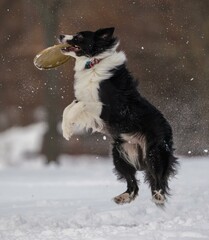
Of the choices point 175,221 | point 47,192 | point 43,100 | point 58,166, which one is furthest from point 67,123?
point 43,100

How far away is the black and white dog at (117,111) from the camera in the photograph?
6766mm

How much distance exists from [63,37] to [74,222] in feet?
6.35

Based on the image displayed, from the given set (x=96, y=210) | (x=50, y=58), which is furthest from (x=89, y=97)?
(x=96, y=210)

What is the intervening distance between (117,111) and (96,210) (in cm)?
128

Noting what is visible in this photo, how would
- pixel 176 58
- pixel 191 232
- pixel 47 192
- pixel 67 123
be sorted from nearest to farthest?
pixel 191 232 → pixel 67 123 → pixel 47 192 → pixel 176 58

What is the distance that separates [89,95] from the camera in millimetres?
6785

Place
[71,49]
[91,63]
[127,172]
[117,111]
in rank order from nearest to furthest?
[117,111] → [91,63] → [71,49] → [127,172]

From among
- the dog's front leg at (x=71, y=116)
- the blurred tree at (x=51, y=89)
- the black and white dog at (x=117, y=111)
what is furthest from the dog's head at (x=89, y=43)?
the blurred tree at (x=51, y=89)

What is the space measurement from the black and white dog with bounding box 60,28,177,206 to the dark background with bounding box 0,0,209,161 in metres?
9.53

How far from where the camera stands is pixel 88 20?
16891mm

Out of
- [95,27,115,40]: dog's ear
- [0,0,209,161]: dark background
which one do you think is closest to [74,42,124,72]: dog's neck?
[95,27,115,40]: dog's ear

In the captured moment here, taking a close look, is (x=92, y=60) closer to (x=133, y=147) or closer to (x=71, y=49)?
(x=71, y=49)

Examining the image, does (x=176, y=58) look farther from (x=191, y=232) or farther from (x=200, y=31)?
(x=191, y=232)

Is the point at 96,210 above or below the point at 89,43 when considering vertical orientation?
below
